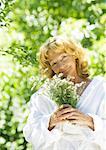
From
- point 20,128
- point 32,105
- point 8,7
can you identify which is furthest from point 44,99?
point 20,128

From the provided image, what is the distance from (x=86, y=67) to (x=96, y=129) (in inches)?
18.3

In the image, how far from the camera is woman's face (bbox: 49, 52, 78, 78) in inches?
181

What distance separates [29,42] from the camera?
8.22m

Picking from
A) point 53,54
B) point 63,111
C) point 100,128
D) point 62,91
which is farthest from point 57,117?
point 53,54

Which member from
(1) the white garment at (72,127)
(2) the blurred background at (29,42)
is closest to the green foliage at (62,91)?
(1) the white garment at (72,127)

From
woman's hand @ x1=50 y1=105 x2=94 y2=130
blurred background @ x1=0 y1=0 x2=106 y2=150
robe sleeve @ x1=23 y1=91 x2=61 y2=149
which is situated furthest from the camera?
blurred background @ x1=0 y1=0 x2=106 y2=150

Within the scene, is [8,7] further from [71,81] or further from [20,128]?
[20,128]

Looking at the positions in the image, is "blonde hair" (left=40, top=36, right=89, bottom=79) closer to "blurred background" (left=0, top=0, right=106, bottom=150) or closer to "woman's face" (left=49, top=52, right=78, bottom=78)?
"woman's face" (left=49, top=52, right=78, bottom=78)

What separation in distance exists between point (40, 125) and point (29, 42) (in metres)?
3.63

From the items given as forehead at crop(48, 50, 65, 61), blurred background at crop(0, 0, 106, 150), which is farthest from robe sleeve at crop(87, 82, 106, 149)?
blurred background at crop(0, 0, 106, 150)

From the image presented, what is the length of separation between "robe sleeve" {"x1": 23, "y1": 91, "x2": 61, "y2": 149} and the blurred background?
1.33 meters

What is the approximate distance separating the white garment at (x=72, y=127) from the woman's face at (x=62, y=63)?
0.52 feet

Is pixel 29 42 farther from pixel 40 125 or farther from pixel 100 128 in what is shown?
pixel 100 128

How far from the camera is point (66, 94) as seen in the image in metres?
4.54
